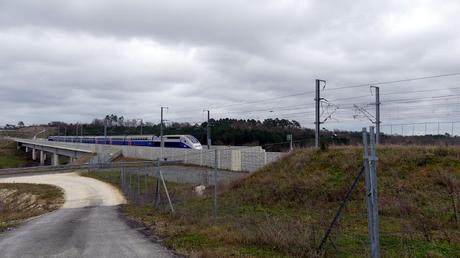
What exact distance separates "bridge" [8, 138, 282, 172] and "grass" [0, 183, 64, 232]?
27.7 ft

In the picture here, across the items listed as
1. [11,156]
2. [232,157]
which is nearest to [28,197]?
[232,157]

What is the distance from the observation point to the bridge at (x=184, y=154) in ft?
146

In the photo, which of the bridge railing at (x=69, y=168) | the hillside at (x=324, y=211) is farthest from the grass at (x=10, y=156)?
the hillside at (x=324, y=211)

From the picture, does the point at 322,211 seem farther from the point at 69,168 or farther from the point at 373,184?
the point at 69,168

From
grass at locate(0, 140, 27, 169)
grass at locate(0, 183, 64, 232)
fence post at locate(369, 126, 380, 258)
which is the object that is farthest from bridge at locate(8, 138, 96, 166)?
fence post at locate(369, 126, 380, 258)

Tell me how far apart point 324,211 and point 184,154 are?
4648 cm

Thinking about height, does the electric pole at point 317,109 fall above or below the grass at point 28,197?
above

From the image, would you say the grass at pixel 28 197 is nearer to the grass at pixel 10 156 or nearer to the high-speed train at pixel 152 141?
the high-speed train at pixel 152 141

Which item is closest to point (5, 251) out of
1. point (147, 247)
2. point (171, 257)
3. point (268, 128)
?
point (147, 247)

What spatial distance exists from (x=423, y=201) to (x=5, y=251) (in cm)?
1180

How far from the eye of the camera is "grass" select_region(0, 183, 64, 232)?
1244 inches

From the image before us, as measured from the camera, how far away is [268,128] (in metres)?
68.3

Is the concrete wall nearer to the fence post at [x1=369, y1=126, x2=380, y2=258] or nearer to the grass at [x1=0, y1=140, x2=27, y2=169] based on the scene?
the fence post at [x1=369, y1=126, x2=380, y2=258]

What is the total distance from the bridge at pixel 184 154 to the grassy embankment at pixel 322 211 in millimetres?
2365
